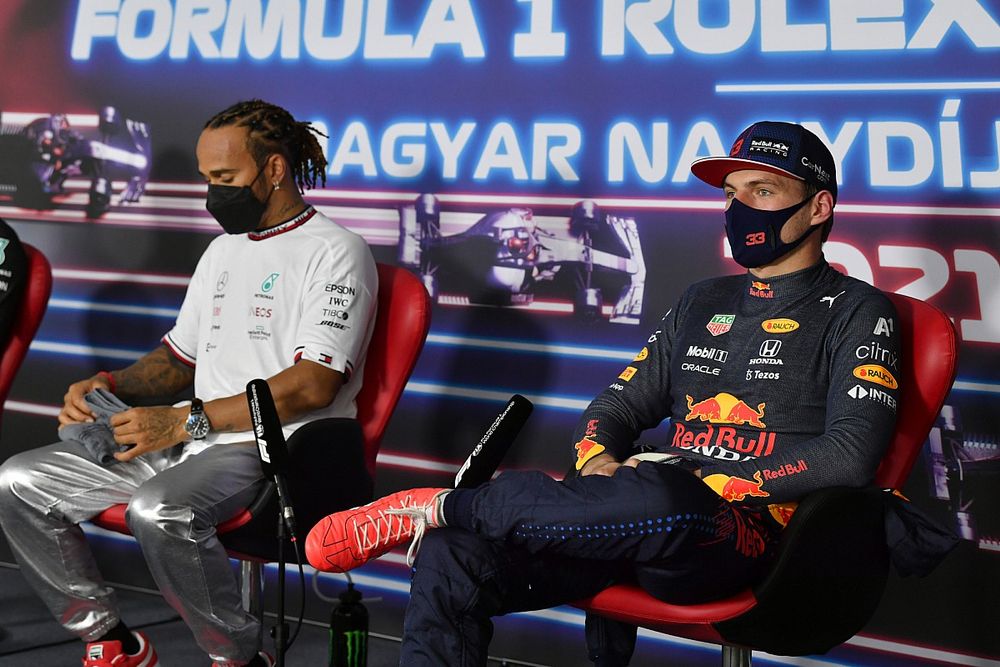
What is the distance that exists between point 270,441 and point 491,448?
42cm

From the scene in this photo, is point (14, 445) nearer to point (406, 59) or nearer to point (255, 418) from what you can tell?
point (406, 59)

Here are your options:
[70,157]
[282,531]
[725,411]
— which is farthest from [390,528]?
[70,157]

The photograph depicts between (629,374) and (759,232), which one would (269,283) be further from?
(759,232)

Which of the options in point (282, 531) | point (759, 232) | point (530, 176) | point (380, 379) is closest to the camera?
point (282, 531)

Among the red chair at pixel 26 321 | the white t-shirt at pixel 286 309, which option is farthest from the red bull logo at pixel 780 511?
the red chair at pixel 26 321

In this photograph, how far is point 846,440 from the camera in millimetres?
1894

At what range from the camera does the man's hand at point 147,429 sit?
243 cm

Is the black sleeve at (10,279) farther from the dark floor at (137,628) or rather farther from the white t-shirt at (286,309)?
the dark floor at (137,628)

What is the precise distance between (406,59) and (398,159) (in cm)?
33

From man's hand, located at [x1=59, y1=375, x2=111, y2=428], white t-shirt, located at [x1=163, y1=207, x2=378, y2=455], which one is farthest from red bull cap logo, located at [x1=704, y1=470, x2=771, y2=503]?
man's hand, located at [x1=59, y1=375, x2=111, y2=428]

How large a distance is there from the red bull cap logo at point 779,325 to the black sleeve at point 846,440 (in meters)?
0.14

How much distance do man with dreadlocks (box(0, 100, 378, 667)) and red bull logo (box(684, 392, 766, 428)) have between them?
81 cm

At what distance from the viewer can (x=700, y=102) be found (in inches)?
114

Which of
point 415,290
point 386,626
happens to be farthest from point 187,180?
point 386,626
